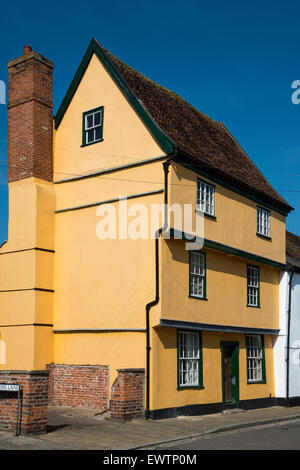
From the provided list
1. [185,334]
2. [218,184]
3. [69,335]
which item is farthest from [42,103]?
[185,334]

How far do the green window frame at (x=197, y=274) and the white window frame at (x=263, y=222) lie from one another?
416 centimetres

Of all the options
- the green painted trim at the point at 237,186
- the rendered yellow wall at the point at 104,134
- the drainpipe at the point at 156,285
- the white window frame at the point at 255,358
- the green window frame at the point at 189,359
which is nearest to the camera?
the drainpipe at the point at 156,285

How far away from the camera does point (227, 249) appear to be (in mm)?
19719

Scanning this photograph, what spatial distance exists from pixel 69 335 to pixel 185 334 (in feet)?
12.3

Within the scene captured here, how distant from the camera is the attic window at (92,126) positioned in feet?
63.5

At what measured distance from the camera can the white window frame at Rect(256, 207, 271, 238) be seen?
22438 millimetres

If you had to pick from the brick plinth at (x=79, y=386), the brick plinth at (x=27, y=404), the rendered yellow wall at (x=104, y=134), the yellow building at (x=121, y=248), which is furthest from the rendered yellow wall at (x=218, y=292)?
the brick plinth at (x=27, y=404)

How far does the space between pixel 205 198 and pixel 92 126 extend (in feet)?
14.8

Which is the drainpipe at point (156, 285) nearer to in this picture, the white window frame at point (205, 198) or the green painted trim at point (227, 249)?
the green painted trim at point (227, 249)

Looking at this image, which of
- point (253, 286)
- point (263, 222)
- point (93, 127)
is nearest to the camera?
point (93, 127)

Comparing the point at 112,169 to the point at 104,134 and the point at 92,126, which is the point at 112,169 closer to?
the point at 104,134

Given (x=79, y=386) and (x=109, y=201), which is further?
(x=109, y=201)

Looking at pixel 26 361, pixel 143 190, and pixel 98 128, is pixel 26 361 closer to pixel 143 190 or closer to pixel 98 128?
pixel 143 190

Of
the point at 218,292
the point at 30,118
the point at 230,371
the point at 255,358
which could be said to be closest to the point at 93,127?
the point at 30,118
